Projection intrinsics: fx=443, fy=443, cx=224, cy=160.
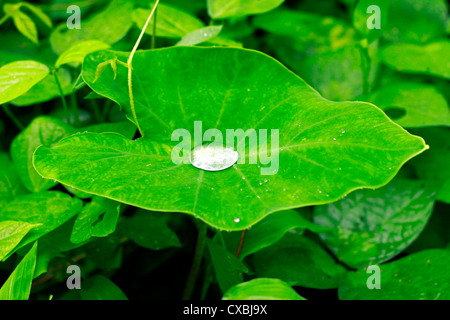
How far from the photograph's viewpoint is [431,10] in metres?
1.68

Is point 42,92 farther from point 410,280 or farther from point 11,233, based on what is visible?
point 410,280

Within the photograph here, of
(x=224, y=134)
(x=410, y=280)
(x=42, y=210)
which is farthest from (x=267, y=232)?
(x=42, y=210)

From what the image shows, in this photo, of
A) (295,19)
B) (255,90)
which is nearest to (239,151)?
(255,90)

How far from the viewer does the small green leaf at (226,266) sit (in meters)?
0.86

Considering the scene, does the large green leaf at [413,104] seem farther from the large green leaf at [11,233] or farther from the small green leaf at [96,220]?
the large green leaf at [11,233]

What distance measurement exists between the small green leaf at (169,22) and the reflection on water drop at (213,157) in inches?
17.5

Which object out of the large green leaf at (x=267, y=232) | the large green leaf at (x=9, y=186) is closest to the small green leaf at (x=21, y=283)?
the large green leaf at (x=9, y=186)

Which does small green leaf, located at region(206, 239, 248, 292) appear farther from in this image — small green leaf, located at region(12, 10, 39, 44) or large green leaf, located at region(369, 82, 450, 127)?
small green leaf, located at region(12, 10, 39, 44)

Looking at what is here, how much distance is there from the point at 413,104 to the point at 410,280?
547 mm

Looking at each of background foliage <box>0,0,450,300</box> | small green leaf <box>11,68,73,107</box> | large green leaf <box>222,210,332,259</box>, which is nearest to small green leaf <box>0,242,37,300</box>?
background foliage <box>0,0,450,300</box>

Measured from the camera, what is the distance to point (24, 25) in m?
1.22

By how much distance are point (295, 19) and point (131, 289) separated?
3.60ft

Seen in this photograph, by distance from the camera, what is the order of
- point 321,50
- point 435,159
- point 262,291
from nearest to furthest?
1. point 262,291
2. point 435,159
3. point 321,50

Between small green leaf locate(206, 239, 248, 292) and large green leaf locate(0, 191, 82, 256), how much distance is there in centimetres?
29
